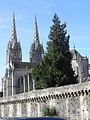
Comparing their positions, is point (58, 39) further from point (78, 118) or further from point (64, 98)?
point (78, 118)

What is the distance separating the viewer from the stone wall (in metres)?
30.9

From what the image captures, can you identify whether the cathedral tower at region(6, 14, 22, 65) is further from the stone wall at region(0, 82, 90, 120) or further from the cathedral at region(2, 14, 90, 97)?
the stone wall at region(0, 82, 90, 120)

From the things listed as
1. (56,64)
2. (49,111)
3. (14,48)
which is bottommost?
(49,111)

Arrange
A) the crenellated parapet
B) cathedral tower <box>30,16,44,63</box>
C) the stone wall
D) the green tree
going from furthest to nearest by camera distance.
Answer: cathedral tower <box>30,16,44,63</box> < the green tree < the crenellated parapet < the stone wall

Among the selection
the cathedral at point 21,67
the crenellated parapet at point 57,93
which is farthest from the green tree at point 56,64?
the cathedral at point 21,67

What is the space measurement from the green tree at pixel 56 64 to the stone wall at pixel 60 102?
13.5 feet

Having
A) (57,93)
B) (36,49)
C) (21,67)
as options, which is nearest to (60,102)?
(57,93)

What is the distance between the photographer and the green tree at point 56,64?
155ft

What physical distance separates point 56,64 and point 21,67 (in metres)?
61.7

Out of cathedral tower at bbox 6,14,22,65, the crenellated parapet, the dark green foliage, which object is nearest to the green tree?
the crenellated parapet

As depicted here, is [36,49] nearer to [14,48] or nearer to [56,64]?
[14,48]

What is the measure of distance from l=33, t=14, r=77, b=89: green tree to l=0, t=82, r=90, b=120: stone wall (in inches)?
162

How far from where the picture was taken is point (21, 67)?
358 feet

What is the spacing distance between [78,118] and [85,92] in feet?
8.89
